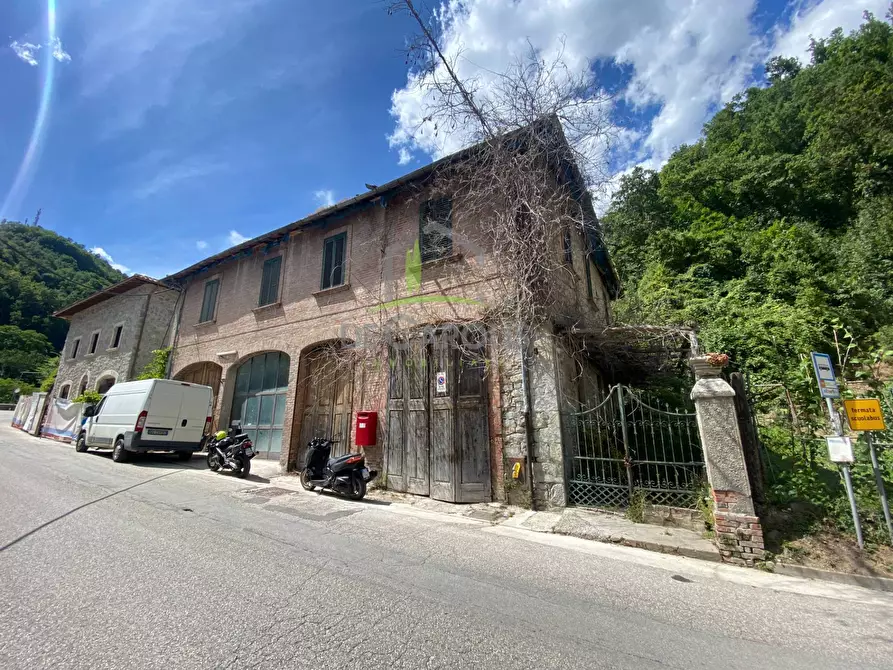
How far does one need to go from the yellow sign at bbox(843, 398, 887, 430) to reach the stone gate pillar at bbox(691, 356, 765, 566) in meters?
1.18

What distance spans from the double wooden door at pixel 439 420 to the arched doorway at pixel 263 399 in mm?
4627

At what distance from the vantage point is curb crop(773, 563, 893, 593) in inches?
150

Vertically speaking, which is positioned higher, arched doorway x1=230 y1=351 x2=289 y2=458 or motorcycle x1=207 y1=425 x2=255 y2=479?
arched doorway x1=230 y1=351 x2=289 y2=458

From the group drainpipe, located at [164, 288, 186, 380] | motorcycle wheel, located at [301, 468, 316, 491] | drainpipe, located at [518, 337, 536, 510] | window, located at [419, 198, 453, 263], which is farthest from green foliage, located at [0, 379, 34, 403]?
drainpipe, located at [518, 337, 536, 510]

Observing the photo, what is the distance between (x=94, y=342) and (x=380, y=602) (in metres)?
23.0

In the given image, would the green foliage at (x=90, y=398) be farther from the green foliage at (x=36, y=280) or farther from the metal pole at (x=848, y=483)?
the green foliage at (x=36, y=280)

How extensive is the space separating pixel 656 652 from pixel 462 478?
4.73 m

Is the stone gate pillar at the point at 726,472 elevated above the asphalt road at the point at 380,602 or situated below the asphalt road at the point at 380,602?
above

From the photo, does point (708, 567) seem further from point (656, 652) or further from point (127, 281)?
point (127, 281)

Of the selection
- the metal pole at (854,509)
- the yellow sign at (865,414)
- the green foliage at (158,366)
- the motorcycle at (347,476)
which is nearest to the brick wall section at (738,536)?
the metal pole at (854,509)

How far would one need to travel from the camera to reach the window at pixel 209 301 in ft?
45.0

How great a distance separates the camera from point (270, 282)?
12188mm

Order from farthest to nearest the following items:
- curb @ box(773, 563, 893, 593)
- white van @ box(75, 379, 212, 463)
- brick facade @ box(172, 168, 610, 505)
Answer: white van @ box(75, 379, 212, 463) → brick facade @ box(172, 168, 610, 505) → curb @ box(773, 563, 893, 593)

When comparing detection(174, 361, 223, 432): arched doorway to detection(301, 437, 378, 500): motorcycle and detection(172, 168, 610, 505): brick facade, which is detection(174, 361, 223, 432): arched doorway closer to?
detection(172, 168, 610, 505): brick facade
